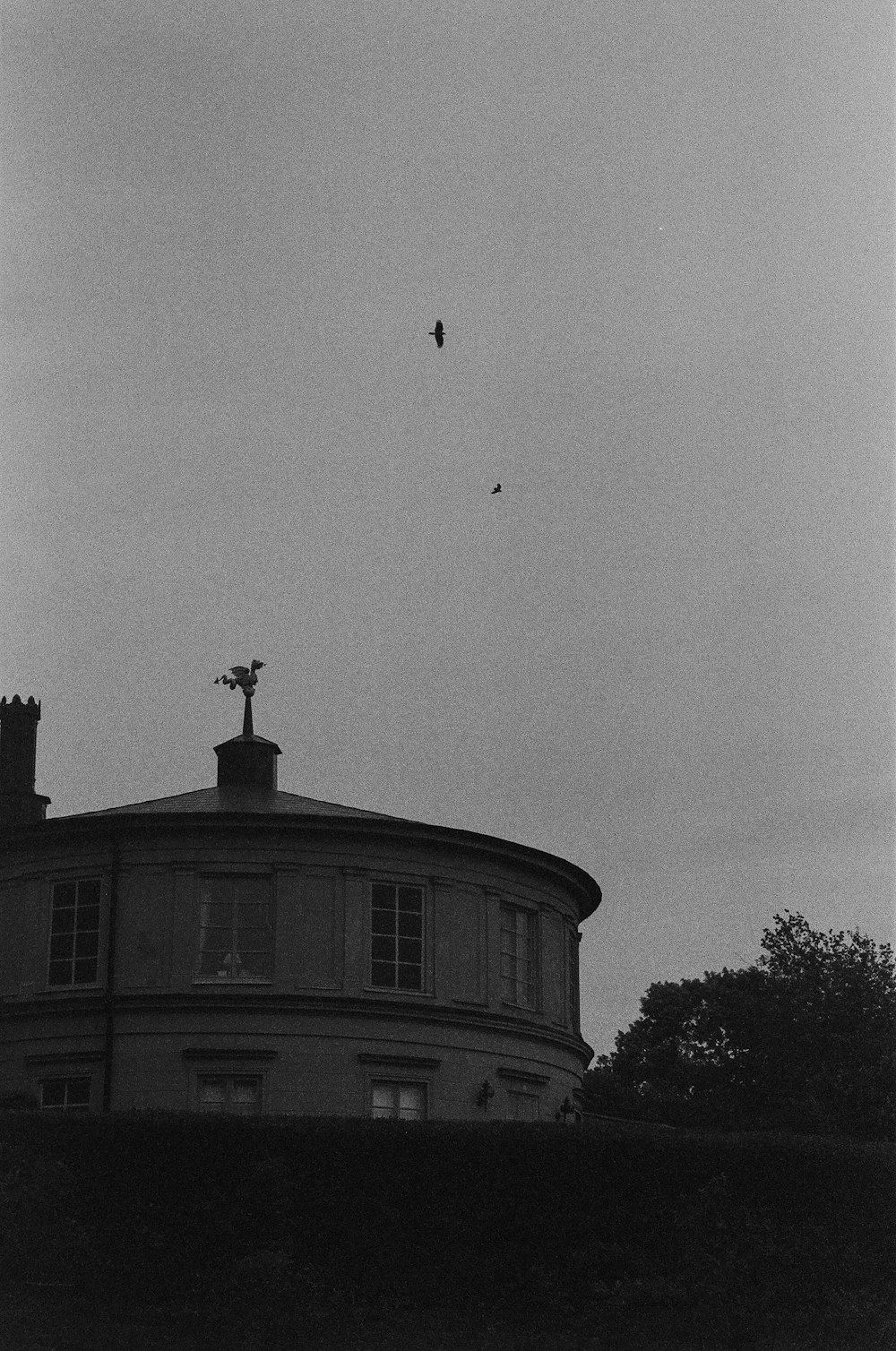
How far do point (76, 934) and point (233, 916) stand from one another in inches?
128

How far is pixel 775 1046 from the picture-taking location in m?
63.9

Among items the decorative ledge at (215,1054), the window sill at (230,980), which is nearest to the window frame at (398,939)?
the window sill at (230,980)

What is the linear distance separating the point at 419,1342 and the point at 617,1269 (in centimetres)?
415

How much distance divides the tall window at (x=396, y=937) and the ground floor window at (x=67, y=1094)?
19.8 feet

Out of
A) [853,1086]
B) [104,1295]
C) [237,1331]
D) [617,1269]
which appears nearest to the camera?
[237,1331]

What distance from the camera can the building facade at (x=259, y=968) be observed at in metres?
37.9

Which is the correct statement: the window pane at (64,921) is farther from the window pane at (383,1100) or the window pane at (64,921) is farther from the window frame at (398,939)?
the window pane at (383,1100)

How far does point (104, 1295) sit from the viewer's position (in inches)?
1069

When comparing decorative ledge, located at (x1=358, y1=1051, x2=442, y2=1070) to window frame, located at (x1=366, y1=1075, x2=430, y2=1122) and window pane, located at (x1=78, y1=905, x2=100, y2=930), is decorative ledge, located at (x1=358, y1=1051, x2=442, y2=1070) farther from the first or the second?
window pane, located at (x1=78, y1=905, x2=100, y2=930)

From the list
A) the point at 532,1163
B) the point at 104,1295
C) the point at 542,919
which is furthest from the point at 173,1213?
the point at 542,919

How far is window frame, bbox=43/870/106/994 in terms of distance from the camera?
3881cm

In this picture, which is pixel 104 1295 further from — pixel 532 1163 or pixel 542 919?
pixel 542 919

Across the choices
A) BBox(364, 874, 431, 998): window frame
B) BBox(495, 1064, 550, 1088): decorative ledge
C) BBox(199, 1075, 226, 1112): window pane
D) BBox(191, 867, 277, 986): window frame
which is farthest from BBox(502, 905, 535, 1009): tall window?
BBox(199, 1075, 226, 1112): window pane

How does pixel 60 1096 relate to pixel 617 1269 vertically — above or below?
above
